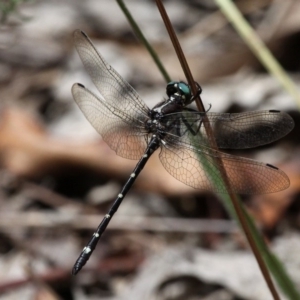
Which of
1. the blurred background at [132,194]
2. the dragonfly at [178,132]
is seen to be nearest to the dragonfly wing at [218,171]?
the dragonfly at [178,132]

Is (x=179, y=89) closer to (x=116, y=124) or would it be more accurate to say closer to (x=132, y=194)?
(x=116, y=124)

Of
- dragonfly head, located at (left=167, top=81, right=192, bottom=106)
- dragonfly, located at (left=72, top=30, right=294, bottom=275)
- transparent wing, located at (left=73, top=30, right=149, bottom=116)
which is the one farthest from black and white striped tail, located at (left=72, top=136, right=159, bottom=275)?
dragonfly head, located at (left=167, top=81, right=192, bottom=106)

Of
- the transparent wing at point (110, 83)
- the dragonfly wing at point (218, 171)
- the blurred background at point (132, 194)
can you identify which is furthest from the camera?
the blurred background at point (132, 194)

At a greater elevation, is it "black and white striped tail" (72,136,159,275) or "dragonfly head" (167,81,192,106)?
"dragonfly head" (167,81,192,106)

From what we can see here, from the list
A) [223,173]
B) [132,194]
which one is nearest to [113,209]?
[223,173]

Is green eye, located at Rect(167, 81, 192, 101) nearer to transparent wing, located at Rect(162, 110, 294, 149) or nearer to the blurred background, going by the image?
transparent wing, located at Rect(162, 110, 294, 149)

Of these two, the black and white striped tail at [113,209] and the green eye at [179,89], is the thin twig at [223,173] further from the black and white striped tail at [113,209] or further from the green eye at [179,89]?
the black and white striped tail at [113,209]
